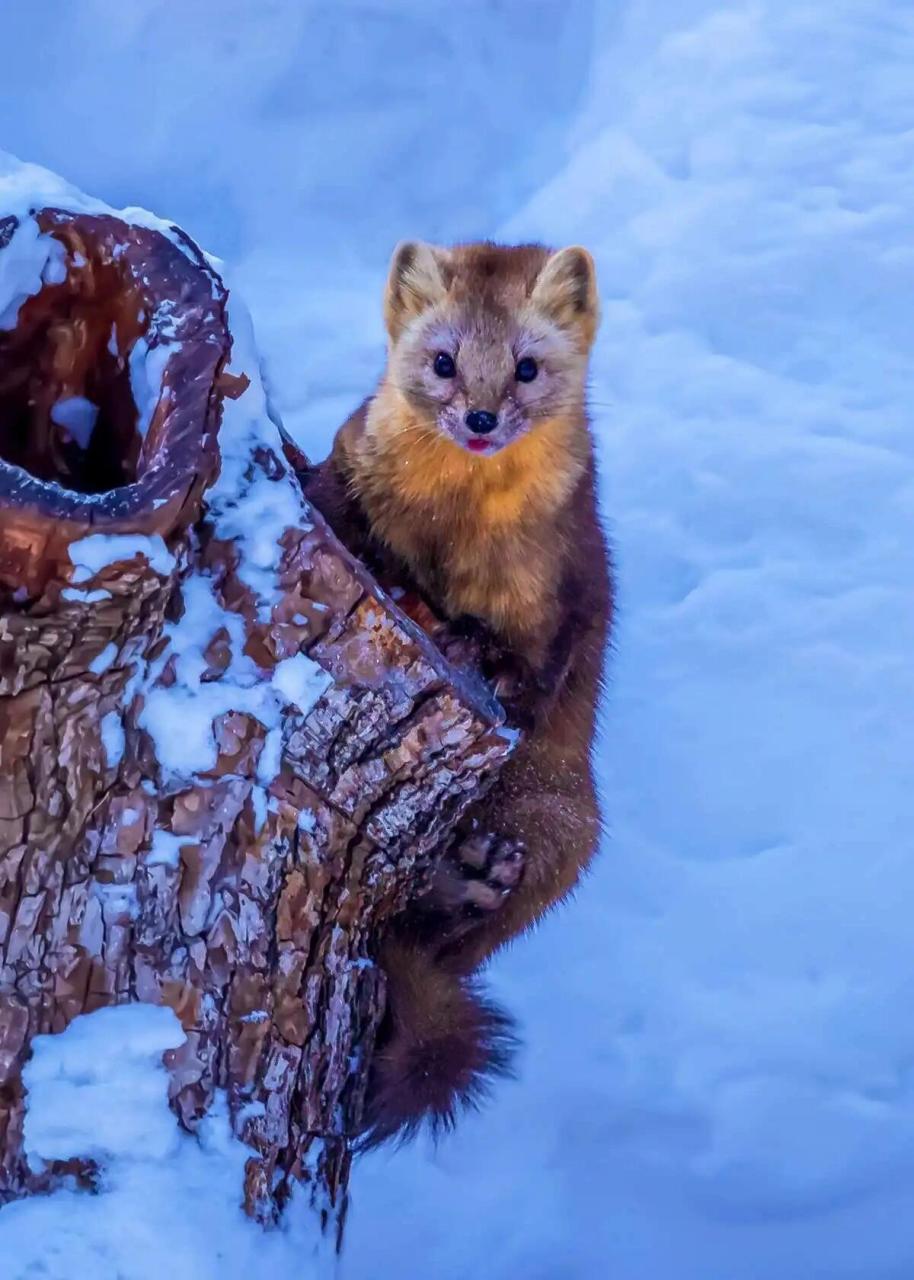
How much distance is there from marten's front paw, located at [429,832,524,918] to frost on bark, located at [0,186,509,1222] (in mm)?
308

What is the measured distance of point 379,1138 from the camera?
189cm

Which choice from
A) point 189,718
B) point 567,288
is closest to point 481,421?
point 567,288

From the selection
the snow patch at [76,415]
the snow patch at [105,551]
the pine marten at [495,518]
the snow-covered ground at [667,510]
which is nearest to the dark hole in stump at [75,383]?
the snow patch at [76,415]

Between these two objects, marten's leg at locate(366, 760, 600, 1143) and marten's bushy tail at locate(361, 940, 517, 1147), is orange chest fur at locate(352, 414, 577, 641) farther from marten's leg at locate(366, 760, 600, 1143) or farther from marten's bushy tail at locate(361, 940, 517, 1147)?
marten's bushy tail at locate(361, 940, 517, 1147)

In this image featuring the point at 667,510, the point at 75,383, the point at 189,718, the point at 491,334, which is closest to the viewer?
the point at 189,718

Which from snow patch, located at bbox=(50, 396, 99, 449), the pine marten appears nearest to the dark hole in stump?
snow patch, located at bbox=(50, 396, 99, 449)

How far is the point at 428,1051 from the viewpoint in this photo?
1889 millimetres

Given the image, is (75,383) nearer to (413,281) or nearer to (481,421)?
(481,421)

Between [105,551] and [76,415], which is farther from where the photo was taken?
[76,415]

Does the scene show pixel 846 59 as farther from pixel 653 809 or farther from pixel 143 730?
pixel 143 730

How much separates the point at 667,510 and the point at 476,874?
141cm

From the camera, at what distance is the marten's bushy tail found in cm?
186

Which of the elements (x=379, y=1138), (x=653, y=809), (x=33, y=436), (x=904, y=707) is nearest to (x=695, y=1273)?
(x=379, y=1138)

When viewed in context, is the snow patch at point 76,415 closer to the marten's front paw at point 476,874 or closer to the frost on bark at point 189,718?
the frost on bark at point 189,718
